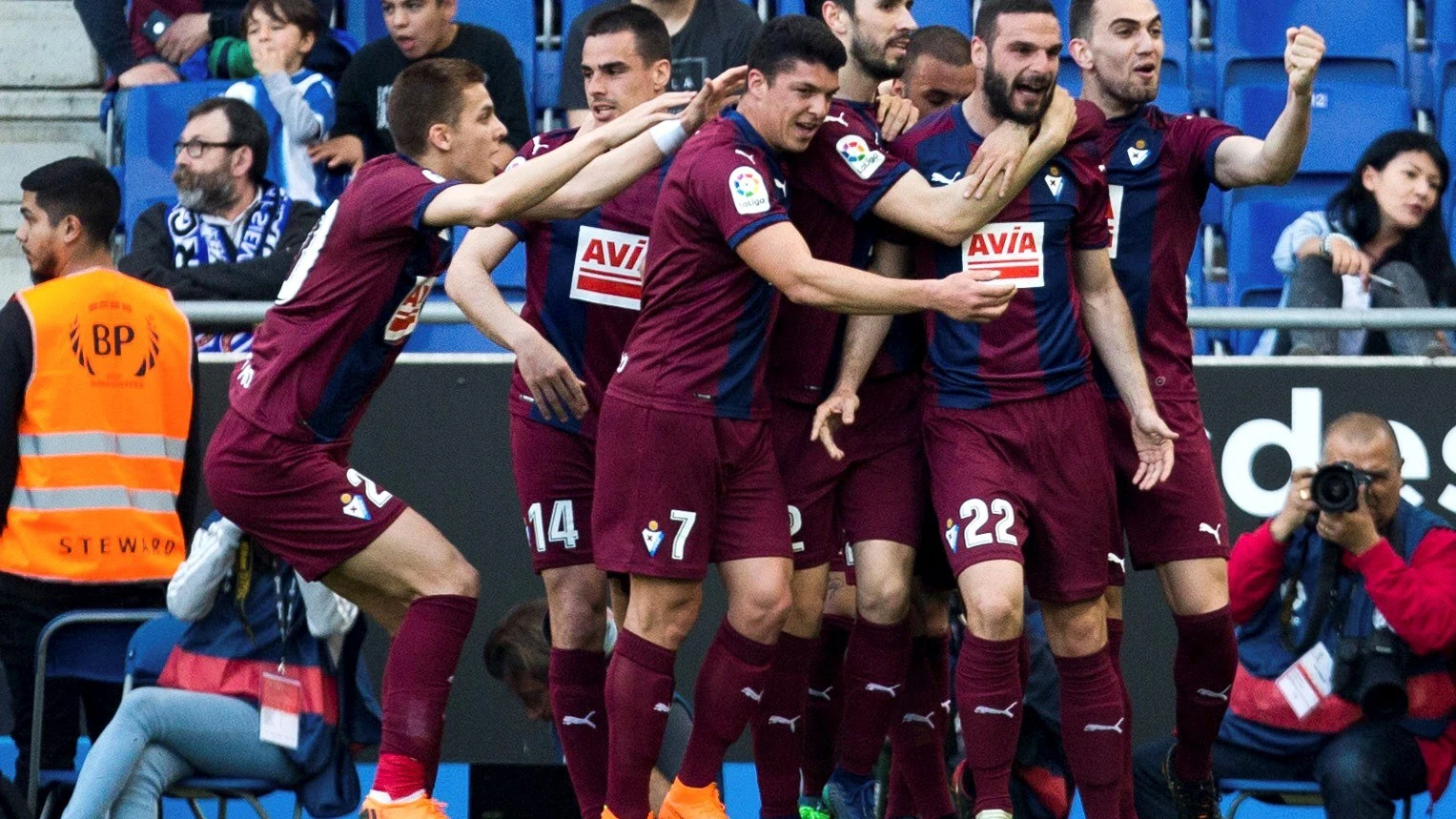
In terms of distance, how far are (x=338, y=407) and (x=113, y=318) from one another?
1287mm

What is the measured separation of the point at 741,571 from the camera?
5539 millimetres

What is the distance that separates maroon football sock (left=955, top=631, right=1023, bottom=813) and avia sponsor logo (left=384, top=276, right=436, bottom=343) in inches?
65.8

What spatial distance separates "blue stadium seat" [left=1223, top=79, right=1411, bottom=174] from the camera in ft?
30.3

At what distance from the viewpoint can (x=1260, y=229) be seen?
29.8ft

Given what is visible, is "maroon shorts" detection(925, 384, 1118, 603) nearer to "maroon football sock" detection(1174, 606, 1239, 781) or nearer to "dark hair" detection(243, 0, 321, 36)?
"maroon football sock" detection(1174, 606, 1239, 781)

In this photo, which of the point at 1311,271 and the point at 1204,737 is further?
the point at 1311,271

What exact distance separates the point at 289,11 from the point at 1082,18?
3.52 m

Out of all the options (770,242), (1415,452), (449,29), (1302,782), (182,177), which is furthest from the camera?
(449,29)

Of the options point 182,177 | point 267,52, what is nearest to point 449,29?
point 267,52

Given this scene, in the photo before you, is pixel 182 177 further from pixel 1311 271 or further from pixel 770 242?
pixel 1311 271

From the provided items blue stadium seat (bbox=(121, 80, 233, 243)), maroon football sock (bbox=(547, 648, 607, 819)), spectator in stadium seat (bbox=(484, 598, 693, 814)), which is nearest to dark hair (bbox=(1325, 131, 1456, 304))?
spectator in stadium seat (bbox=(484, 598, 693, 814))

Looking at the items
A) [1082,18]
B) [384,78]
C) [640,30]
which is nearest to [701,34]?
[384,78]

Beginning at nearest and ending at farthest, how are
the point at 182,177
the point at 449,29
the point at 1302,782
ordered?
the point at 1302,782
the point at 182,177
the point at 449,29

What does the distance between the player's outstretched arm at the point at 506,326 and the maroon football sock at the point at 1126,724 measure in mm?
1537
